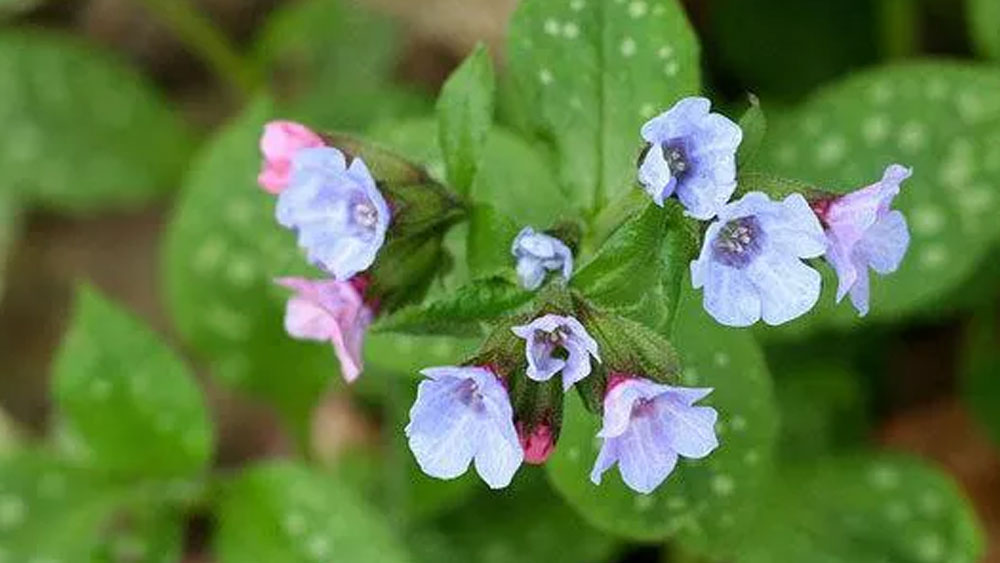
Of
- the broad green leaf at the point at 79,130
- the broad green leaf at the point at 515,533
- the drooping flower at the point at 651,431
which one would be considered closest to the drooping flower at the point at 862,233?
the drooping flower at the point at 651,431

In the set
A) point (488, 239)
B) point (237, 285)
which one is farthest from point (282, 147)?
point (237, 285)

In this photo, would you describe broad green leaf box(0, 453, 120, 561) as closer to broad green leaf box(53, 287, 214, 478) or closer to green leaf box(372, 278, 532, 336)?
broad green leaf box(53, 287, 214, 478)

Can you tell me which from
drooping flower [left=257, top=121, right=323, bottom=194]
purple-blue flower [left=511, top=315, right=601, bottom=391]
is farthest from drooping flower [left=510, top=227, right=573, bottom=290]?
drooping flower [left=257, top=121, right=323, bottom=194]

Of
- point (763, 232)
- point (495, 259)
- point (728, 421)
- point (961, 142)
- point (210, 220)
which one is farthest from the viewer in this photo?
point (210, 220)

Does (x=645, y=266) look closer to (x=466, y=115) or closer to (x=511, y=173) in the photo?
(x=466, y=115)

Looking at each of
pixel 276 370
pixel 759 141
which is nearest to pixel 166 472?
pixel 276 370

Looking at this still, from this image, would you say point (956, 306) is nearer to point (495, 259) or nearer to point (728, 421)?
point (728, 421)
